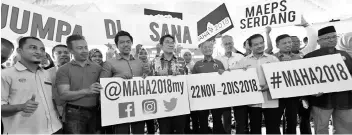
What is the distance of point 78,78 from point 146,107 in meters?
0.85

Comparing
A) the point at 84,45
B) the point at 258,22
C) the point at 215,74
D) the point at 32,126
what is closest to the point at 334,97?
the point at 215,74

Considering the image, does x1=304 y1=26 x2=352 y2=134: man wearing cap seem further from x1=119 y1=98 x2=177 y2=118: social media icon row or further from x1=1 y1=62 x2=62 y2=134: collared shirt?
x1=1 y1=62 x2=62 y2=134: collared shirt

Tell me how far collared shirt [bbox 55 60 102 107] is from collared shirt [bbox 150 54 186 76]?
0.81m

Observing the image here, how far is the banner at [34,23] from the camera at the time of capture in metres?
3.59

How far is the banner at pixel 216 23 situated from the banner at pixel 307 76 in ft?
6.88

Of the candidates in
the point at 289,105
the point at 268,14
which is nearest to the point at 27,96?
the point at 289,105

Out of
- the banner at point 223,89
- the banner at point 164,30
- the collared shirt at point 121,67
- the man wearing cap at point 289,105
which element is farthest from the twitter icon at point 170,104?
the banner at point 164,30

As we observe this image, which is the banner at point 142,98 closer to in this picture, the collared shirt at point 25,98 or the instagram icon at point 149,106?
the instagram icon at point 149,106

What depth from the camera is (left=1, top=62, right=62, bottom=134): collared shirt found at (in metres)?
2.06

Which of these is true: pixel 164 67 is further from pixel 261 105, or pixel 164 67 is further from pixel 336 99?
pixel 336 99

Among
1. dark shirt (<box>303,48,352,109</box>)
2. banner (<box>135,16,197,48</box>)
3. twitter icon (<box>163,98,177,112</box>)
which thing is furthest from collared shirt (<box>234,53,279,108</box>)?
banner (<box>135,16,197,48</box>)

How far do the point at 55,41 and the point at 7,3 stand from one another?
0.87 m

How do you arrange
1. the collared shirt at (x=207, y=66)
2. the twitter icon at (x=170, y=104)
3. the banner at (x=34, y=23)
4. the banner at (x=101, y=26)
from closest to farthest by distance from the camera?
the twitter icon at (x=170, y=104)
the collared shirt at (x=207, y=66)
the banner at (x=34, y=23)
the banner at (x=101, y=26)

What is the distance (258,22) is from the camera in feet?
14.7
